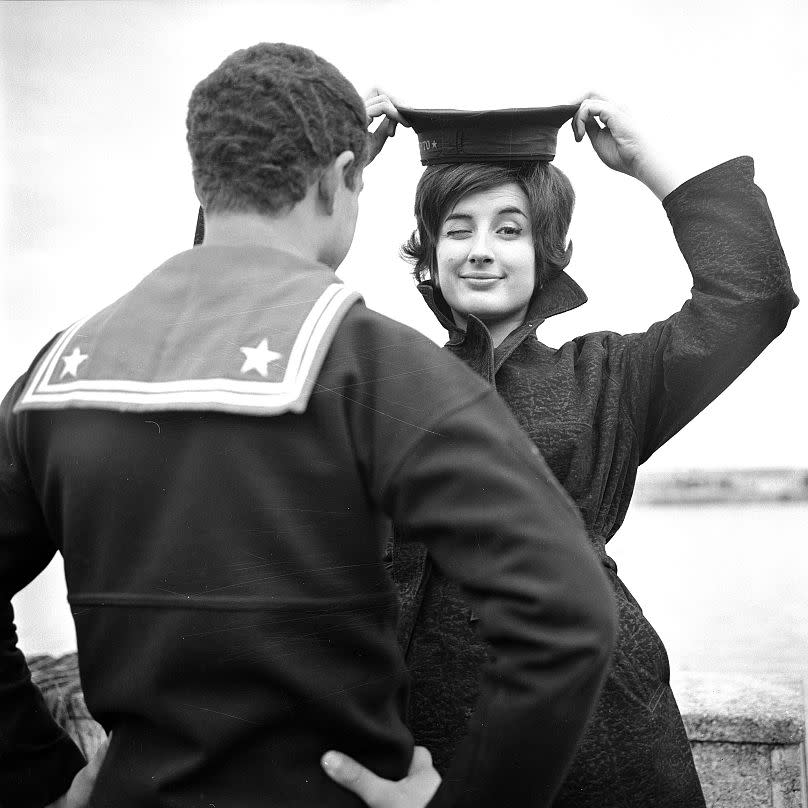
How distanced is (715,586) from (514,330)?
188 cm

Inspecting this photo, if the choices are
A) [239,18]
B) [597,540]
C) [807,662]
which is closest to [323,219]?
[597,540]

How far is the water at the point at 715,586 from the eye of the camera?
3129 millimetres

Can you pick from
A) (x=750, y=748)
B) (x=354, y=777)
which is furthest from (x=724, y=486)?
(x=354, y=777)

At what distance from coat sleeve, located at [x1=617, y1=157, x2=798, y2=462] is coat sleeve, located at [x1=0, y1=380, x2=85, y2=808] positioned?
0.97 metres

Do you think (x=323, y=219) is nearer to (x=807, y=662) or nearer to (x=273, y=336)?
(x=273, y=336)

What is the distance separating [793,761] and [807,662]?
36.8 inches

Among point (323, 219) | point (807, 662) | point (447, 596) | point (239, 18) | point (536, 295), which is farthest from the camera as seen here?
point (807, 662)

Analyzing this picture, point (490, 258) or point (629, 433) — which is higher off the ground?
point (490, 258)

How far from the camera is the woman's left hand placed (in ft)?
5.38

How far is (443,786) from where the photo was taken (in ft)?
3.42

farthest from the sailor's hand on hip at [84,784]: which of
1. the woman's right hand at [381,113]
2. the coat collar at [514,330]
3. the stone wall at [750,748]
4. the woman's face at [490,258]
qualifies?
the stone wall at [750,748]

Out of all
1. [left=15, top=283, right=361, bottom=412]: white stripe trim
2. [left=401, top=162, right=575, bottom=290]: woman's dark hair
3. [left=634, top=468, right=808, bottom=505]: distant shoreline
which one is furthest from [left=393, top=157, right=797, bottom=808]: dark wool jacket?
[left=634, top=468, right=808, bottom=505]: distant shoreline

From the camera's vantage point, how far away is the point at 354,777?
104 cm

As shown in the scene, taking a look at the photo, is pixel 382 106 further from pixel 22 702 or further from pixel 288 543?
pixel 22 702
